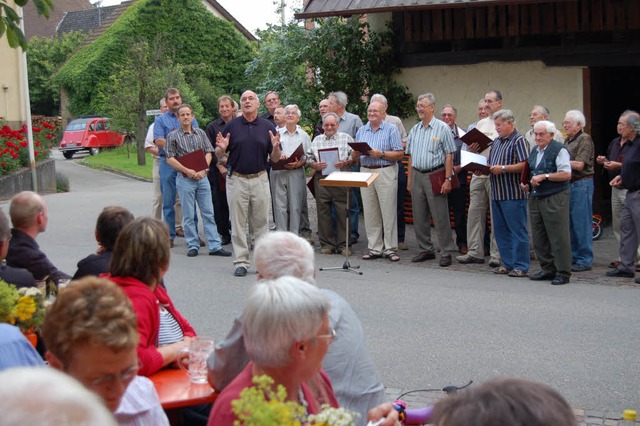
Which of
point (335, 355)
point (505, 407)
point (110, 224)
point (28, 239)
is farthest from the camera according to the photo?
point (28, 239)

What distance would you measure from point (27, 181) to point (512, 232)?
46.9ft

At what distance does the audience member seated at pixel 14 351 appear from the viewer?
3.79m

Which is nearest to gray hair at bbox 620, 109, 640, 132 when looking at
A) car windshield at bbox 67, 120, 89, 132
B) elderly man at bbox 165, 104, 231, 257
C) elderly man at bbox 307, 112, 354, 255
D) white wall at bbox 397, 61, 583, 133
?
white wall at bbox 397, 61, 583, 133

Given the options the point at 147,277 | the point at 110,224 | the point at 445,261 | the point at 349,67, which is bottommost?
the point at 445,261

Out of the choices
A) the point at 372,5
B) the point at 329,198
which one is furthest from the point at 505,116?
the point at 372,5

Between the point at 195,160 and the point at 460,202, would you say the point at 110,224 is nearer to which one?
the point at 195,160

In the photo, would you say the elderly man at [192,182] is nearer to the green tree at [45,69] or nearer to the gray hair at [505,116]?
the gray hair at [505,116]

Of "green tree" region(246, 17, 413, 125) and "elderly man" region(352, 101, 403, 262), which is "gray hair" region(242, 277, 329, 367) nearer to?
"elderly man" region(352, 101, 403, 262)

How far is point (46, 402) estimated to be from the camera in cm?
162

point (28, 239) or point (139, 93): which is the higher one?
point (139, 93)

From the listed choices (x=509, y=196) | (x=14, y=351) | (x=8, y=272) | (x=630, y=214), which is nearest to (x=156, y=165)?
(x=509, y=196)

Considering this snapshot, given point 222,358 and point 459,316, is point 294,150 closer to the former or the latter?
point 459,316

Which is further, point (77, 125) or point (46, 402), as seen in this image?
point (77, 125)

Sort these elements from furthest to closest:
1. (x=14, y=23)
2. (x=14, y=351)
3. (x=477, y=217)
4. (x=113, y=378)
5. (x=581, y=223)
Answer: (x=477, y=217)
(x=581, y=223)
(x=14, y=23)
(x=14, y=351)
(x=113, y=378)
